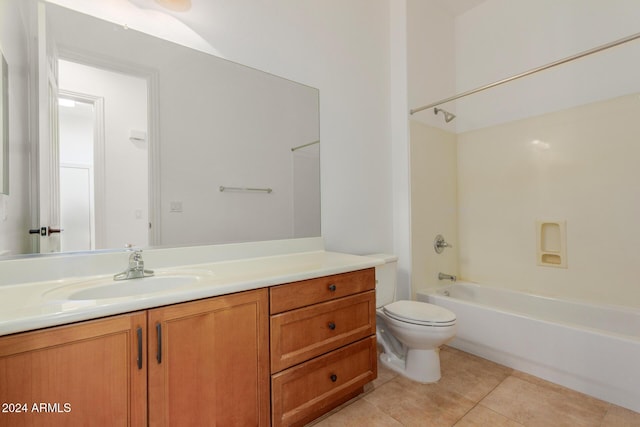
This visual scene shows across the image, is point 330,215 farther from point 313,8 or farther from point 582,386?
point 582,386

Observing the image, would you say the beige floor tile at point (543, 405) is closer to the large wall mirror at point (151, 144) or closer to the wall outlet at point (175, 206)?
the large wall mirror at point (151, 144)

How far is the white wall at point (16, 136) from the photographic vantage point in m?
1.02

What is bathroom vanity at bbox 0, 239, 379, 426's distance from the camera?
0.75 m

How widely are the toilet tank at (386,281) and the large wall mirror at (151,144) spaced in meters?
0.64

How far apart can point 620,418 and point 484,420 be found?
671mm

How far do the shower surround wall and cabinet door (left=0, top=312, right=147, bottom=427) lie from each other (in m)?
2.77

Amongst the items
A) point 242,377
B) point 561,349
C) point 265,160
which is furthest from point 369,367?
point 265,160

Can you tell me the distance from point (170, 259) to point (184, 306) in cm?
49

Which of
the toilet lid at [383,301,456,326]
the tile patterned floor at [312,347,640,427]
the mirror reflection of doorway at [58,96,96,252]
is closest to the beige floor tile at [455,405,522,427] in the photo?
the tile patterned floor at [312,347,640,427]

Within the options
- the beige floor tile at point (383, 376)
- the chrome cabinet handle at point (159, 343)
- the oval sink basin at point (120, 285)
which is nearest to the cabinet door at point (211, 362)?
the chrome cabinet handle at point (159, 343)

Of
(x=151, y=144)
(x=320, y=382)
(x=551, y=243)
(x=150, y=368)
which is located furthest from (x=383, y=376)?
(x=151, y=144)

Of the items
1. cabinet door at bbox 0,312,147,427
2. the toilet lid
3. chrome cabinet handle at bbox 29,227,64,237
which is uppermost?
chrome cabinet handle at bbox 29,227,64,237

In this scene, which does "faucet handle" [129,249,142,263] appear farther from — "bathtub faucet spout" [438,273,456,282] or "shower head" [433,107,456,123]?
"shower head" [433,107,456,123]

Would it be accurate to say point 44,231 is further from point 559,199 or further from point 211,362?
point 559,199
